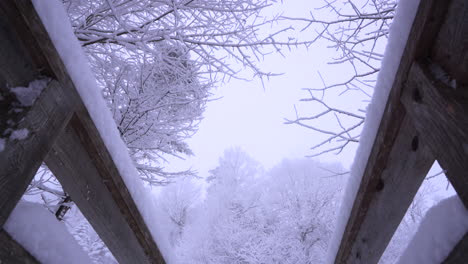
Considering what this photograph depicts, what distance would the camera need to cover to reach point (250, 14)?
2.48m

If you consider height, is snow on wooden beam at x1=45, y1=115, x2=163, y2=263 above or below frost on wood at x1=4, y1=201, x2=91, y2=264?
above

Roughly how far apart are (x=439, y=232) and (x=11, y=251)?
1.10m

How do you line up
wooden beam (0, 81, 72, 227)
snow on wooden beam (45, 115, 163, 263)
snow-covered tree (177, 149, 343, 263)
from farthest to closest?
snow-covered tree (177, 149, 343, 263), snow on wooden beam (45, 115, 163, 263), wooden beam (0, 81, 72, 227)

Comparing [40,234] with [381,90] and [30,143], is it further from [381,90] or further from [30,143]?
[381,90]

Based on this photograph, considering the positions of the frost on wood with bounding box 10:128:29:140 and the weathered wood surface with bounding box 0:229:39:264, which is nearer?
the frost on wood with bounding box 10:128:29:140

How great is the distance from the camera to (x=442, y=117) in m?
0.60

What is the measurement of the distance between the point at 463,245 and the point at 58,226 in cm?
110

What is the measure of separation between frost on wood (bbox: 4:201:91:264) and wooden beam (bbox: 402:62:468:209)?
103cm

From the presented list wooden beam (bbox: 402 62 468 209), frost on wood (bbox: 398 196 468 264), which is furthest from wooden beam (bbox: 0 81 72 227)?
frost on wood (bbox: 398 196 468 264)

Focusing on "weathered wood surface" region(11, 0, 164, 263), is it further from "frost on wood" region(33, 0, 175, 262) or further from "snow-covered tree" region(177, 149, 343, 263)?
"snow-covered tree" region(177, 149, 343, 263)

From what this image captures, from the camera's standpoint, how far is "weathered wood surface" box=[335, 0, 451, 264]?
64cm

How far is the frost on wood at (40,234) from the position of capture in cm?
72

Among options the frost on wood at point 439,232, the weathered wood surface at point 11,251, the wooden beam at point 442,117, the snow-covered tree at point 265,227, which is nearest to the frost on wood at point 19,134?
the weathered wood surface at point 11,251

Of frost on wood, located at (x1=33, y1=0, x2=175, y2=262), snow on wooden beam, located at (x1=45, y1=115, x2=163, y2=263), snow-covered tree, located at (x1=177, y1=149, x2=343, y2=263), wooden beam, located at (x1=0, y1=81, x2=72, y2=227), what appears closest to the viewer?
wooden beam, located at (x1=0, y1=81, x2=72, y2=227)
